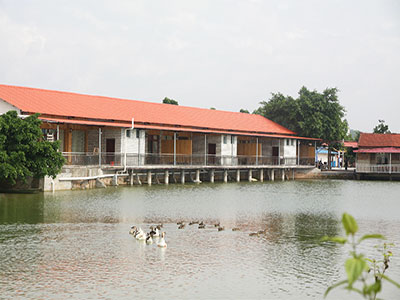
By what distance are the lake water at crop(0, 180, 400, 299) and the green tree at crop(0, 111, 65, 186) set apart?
1608 mm

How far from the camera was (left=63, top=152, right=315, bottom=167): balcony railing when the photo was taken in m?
35.3

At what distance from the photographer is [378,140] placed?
2072 inches

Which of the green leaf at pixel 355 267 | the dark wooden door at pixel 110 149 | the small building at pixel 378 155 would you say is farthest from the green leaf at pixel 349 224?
the small building at pixel 378 155

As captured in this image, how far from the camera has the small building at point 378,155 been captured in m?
49.5

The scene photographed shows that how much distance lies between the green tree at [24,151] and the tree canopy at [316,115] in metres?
32.8

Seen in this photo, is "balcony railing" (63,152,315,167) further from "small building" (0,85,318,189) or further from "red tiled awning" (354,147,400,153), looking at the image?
"red tiled awning" (354,147,400,153)

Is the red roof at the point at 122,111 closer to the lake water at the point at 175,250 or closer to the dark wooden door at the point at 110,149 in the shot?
the dark wooden door at the point at 110,149

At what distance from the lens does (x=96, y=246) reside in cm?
1454

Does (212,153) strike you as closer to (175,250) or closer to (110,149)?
(110,149)

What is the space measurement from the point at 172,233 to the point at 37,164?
13.4m

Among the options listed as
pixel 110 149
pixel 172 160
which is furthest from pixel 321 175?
pixel 110 149

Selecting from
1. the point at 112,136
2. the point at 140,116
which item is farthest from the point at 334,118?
the point at 112,136

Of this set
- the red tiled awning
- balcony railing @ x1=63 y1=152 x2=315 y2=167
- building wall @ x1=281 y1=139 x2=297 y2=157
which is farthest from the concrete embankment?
the red tiled awning

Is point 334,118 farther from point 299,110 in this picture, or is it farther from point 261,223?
point 261,223
